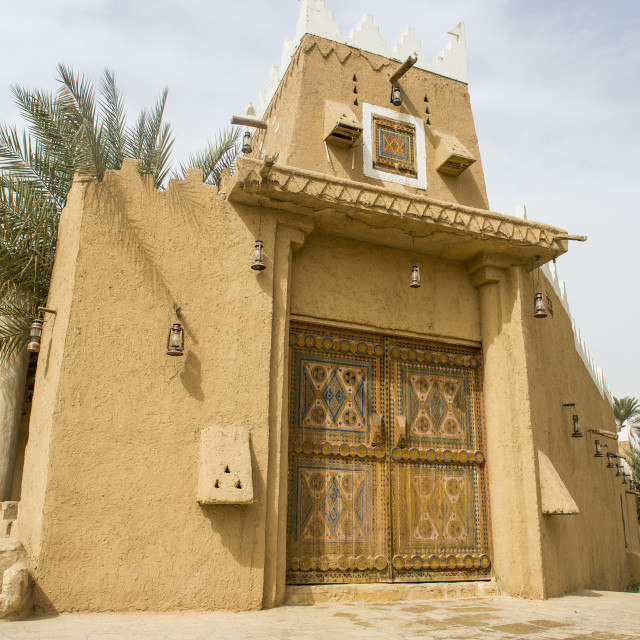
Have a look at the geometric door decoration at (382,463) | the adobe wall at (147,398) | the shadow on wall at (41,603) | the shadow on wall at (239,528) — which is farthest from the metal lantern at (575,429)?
the shadow on wall at (41,603)

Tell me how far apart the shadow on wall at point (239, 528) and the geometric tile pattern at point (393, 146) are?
4.20 meters

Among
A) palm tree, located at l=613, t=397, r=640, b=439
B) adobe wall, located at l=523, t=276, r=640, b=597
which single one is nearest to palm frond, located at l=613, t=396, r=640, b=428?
palm tree, located at l=613, t=397, r=640, b=439

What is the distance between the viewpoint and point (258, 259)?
5797mm

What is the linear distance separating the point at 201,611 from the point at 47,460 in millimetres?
1672

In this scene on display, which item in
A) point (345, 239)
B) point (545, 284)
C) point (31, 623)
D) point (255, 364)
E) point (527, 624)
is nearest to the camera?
point (31, 623)

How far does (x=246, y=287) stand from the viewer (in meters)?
5.93

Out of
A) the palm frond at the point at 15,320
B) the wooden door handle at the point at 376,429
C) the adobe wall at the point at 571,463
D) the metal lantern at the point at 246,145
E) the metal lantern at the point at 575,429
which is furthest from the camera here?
the metal lantern at the point at 575,429

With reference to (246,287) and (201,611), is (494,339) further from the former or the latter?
(201,611)

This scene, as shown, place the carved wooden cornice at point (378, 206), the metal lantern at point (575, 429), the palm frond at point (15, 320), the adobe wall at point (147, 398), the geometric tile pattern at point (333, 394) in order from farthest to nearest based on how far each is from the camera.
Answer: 1. the metal lantern at point (575, 429)
2. the palm frond at point (15, 320)
3. the geometric tile pattern at point (333, 394)
4. the carved wooden cornice at point (378, 206)
5. the adobe wall at point (147, 398)

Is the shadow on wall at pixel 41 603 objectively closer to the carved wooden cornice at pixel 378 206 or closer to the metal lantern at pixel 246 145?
the carved wooden cornice at pixel 378 206

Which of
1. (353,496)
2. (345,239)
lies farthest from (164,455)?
(345,239)

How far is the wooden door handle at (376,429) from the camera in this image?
6.52m

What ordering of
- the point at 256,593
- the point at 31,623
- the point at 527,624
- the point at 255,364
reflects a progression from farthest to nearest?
the point at 255,364, the point at 256,593, the point at 527,624, the point at 31,623

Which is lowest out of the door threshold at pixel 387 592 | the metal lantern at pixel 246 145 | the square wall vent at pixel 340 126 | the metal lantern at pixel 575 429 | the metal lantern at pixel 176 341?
the door threshold at pixel 387 592
